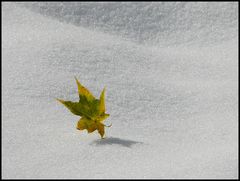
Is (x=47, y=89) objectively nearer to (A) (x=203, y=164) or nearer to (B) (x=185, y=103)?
(B) (x=185, y=103)

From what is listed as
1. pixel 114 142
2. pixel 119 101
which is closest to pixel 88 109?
pixel 114 142

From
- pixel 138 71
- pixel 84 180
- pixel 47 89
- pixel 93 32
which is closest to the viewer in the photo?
pixel 84 180

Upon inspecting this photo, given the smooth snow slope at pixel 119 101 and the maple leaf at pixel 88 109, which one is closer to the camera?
the smooth snow slope at pixel 119 101

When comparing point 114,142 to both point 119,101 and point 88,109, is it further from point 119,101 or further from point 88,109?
point 119,101

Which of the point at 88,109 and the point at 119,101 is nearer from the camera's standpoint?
the point at 88,109

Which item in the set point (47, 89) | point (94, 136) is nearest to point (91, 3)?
point (47, 89)

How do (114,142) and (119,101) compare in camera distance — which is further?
(119,101)

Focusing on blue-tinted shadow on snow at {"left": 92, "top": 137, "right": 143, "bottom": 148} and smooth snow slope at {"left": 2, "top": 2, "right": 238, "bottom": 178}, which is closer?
smooth snow slope at {"left": 2, "top": 2, "right": 238, "bottom": 178}

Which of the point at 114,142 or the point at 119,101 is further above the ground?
the point at 119,101
